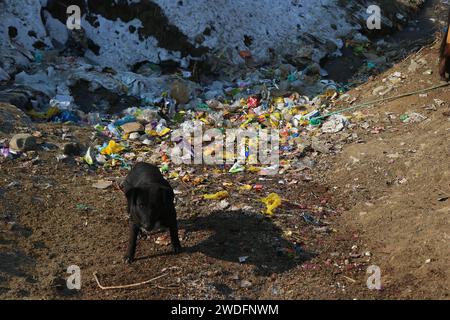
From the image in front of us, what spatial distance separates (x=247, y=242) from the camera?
20.9 feet

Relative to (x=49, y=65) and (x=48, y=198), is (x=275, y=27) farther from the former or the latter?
(x=48, y=198)

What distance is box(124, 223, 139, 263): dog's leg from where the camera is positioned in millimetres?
5930

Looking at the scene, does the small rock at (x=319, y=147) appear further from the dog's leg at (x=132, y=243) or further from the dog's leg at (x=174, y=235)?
the dog's leg at (x=132, y=243)

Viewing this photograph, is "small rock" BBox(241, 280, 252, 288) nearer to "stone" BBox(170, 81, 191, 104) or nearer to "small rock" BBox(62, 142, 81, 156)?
"small rock" BBox(62, 142, 81, 156)

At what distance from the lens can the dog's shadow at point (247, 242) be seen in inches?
239

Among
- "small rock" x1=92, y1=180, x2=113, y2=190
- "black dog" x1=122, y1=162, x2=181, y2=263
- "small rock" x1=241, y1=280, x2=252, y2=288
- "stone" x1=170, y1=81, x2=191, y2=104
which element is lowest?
"small rock" x1=241, y1=280, x2=252, y2=288

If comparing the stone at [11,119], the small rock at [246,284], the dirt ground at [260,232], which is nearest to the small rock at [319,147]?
the dirt ground at [260,232]

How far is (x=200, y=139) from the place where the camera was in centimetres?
974

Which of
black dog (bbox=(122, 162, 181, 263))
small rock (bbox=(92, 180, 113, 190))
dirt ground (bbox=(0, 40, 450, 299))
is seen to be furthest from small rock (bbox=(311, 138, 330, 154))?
black dog (bbox=(122, 162, 181, 263))

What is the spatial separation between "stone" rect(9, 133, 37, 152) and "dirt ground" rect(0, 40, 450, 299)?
0.58ft

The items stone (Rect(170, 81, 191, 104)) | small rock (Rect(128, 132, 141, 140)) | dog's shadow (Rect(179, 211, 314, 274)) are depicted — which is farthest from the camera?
stone (Rect(170, 81, 191, 104))

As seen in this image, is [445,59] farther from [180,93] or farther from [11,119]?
[11,119]

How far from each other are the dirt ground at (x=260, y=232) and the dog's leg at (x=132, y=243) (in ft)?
0.29

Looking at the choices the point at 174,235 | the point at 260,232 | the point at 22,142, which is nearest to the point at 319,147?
the point at 260,232
